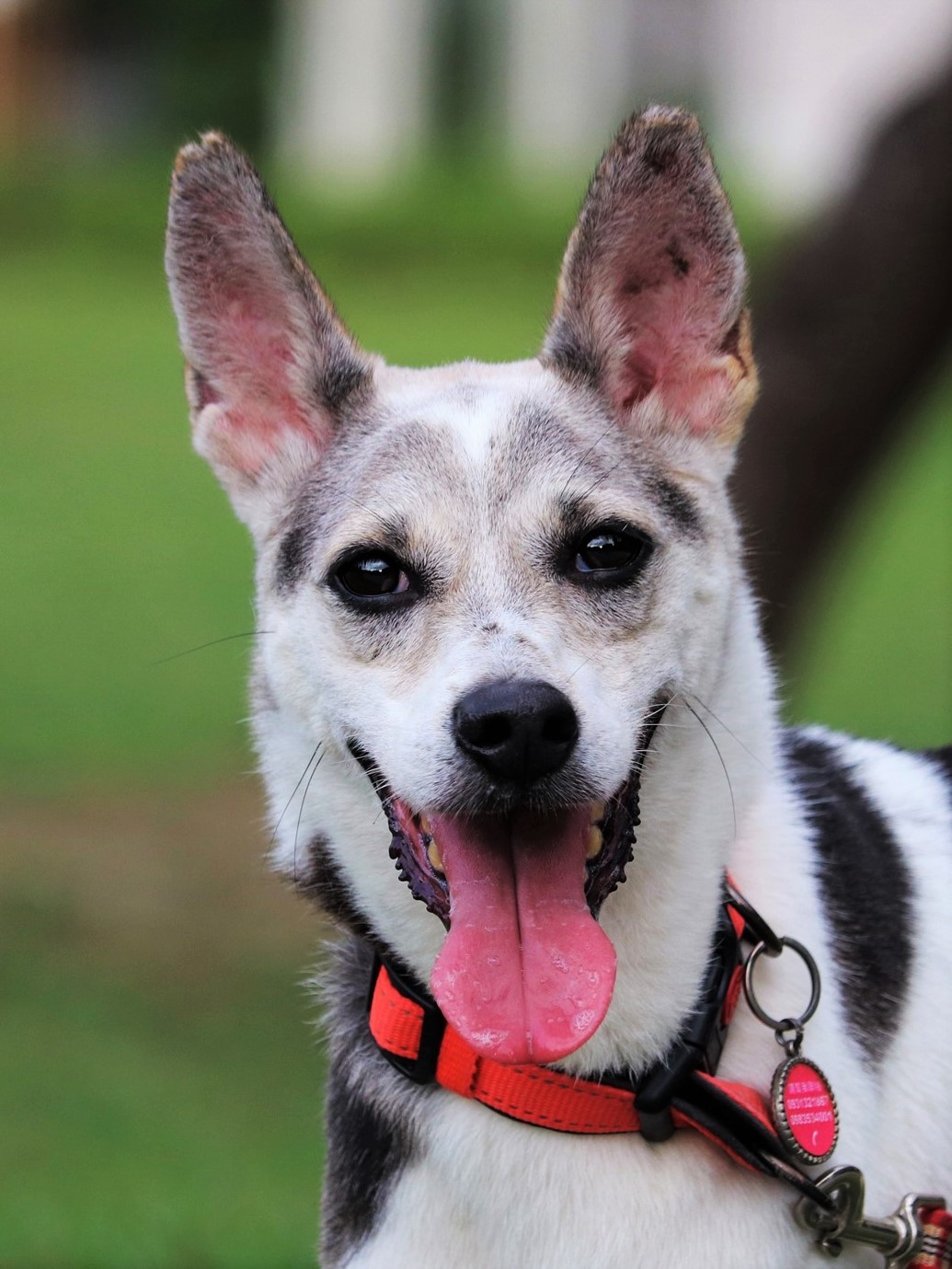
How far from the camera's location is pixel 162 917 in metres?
7.43

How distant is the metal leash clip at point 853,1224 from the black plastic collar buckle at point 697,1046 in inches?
10.8

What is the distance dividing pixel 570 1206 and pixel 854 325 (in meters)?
3.93

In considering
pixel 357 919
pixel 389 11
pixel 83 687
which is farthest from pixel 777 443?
pixel 389 11

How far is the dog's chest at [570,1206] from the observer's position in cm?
283

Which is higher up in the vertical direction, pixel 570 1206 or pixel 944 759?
pixel 944 759

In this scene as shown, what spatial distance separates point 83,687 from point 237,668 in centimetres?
154

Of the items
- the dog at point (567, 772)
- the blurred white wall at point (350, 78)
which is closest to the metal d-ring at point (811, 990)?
the dog at point (567, 772)

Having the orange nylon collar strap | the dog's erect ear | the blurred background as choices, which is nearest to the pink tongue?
the orange nylon collar strap

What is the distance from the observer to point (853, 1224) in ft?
9.16

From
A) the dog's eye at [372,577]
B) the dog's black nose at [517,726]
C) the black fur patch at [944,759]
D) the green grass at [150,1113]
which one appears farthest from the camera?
the green grass at [150,1113]

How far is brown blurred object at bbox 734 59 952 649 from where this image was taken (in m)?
5.87

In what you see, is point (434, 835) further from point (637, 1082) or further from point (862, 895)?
point (862, 895)

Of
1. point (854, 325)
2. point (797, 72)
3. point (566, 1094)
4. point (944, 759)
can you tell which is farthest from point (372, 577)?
point (797, 72)

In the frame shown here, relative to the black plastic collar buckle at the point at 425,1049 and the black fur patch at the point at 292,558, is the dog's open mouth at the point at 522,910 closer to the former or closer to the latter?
the black plastic collar buckle at the point at 425,1049
